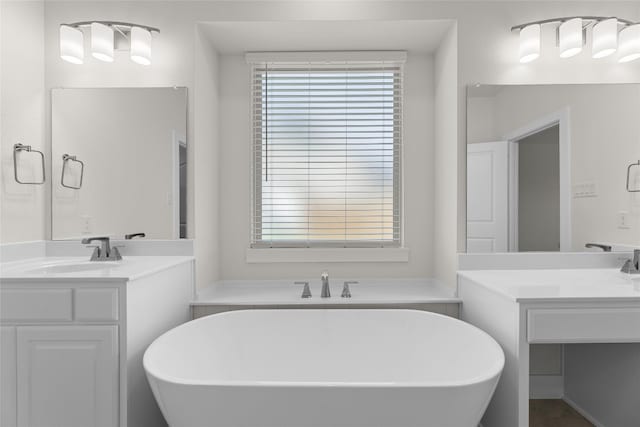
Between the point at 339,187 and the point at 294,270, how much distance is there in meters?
0.65

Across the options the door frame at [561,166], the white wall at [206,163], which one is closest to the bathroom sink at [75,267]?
the white wall at [206,163]

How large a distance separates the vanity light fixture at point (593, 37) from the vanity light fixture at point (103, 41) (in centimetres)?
212

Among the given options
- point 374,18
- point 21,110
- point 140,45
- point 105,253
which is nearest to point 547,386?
point 374,18

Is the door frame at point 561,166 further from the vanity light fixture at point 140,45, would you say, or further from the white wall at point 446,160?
the vanity light fixture at point 140,45

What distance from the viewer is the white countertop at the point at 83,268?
1494 mm

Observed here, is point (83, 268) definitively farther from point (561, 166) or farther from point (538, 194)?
point (561, 166)

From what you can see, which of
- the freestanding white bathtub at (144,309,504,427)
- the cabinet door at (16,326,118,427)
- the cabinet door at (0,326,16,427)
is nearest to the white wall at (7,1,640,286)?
the freestanding white bathtub at (144,309,504,427)

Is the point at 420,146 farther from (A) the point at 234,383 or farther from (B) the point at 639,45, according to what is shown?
(A) the point at 234,383

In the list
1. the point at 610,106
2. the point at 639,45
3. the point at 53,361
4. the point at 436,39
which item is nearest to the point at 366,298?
the point at 53,361

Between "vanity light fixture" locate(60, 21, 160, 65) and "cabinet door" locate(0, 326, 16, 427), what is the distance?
1.51 meters

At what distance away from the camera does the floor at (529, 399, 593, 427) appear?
1.99 metres

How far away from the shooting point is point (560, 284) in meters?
1.76

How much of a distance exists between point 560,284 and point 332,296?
119 centimetres

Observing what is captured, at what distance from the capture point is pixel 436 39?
2.34 metres
